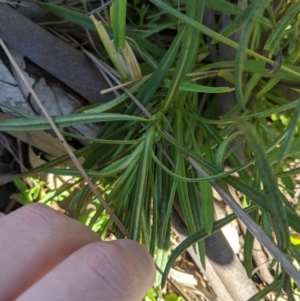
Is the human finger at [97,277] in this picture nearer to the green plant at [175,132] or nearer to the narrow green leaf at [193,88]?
the green plant at [175,132]

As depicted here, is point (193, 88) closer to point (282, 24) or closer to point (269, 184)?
point (282, 24)

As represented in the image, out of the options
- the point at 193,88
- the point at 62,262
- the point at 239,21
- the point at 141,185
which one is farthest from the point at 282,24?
the point at 62,262

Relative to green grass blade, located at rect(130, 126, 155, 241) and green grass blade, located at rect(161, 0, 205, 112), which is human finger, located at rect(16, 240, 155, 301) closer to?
green grass blade, located at rect(130, 126, 155, 241)

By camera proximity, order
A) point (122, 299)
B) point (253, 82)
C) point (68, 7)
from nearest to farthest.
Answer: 1. point (122, 299)
2. point (253, 82)
3. point (68, 7)

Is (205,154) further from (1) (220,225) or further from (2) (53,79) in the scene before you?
(2) (53,79)

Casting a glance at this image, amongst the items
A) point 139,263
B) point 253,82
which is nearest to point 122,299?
point 139,263

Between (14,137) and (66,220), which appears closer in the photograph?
(66,220)

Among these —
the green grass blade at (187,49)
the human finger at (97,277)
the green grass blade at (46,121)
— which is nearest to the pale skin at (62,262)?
the human finger at (97,277)
